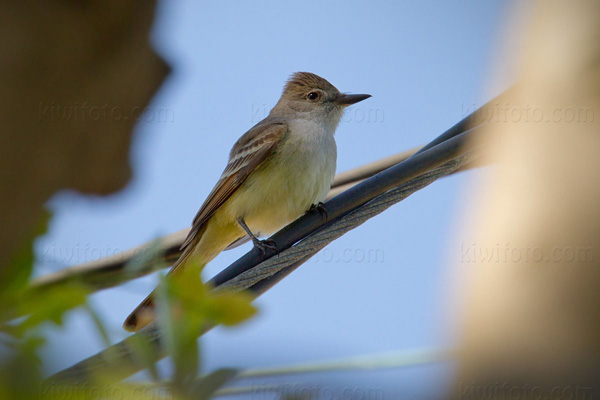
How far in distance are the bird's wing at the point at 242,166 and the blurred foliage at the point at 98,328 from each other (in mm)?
3298

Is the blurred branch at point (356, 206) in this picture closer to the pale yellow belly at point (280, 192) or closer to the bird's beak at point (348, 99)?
the pale yellow belly at point (280, 192)

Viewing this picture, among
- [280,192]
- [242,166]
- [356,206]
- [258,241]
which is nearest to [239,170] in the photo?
[242,166]

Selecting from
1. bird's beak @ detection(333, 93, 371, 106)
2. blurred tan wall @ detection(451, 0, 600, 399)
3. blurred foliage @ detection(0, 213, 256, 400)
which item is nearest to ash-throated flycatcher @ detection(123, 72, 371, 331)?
bird's beak @ detection(333, 93, 371, 106)

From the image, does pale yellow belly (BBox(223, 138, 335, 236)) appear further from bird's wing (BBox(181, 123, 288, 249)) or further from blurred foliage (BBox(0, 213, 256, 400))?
blurred foliage (BBox(0, 213, 256, 400))

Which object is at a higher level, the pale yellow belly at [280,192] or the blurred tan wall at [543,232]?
the pale yellow belly at [280,192]

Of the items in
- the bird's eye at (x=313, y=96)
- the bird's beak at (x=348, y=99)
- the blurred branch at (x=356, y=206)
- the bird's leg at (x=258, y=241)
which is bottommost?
the blurred branch at (x=356, y=206)

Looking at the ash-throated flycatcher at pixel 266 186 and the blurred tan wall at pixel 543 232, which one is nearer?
the blurred tan wall at pixel 543 232

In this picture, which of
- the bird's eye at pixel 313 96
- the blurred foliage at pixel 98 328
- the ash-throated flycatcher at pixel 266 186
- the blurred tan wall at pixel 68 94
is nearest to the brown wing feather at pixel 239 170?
the ash-throated flycatcher at pixel 266 186

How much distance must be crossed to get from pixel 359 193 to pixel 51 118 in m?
2.96

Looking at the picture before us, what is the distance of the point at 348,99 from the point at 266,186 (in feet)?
4.26

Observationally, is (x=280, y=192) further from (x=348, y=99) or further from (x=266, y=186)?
(x=348, y=99)

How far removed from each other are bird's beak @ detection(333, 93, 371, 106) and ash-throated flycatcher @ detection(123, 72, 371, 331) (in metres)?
0.37

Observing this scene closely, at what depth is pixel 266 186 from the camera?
4.72 m

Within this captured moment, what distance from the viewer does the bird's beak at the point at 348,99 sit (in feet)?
17.9
